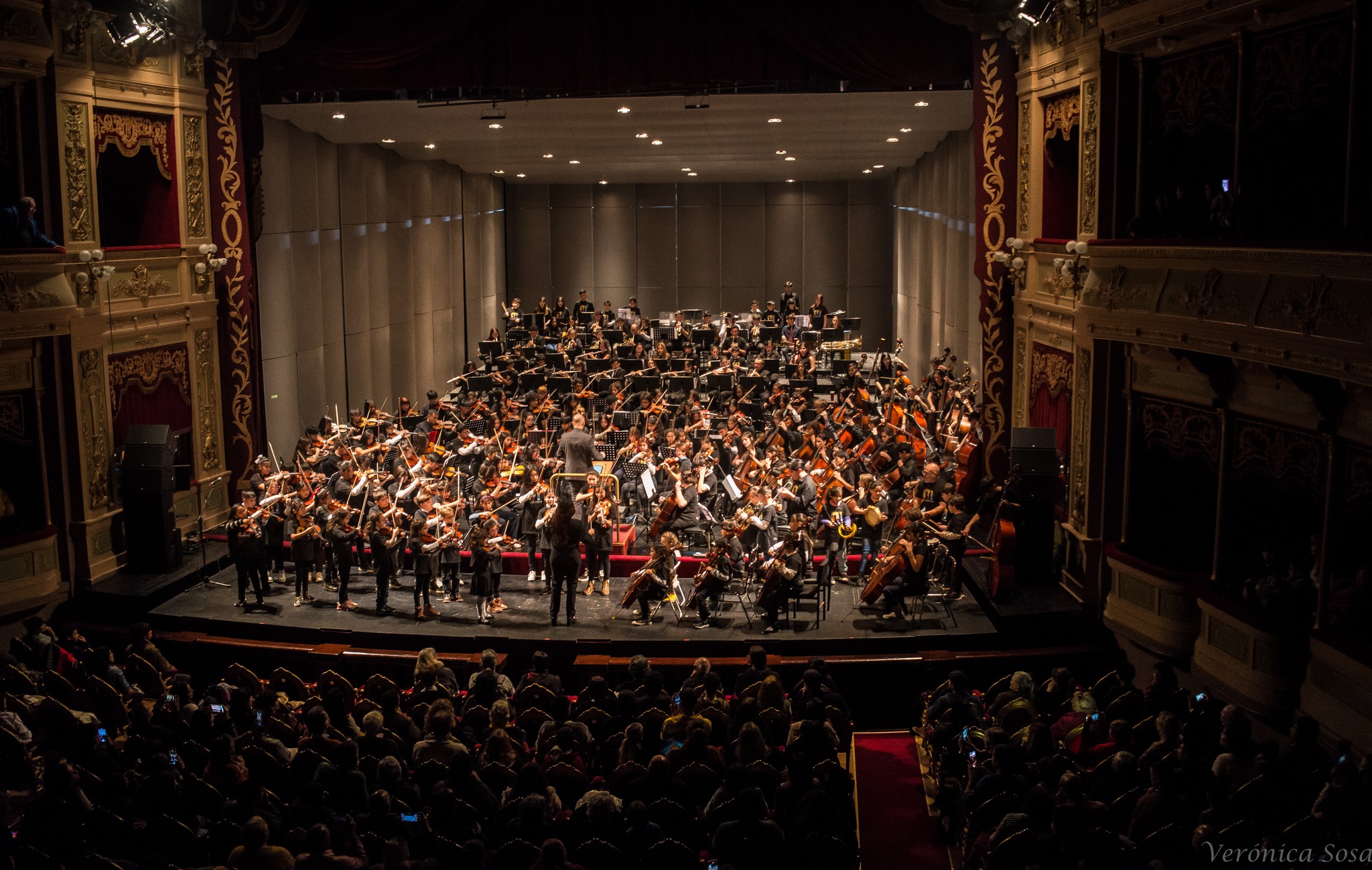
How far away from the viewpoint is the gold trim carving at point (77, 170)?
12.1 meters

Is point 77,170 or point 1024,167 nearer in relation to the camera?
point 77,170

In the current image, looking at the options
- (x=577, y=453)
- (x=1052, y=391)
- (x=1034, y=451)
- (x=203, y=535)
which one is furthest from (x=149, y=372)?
(x=1052, y=391)

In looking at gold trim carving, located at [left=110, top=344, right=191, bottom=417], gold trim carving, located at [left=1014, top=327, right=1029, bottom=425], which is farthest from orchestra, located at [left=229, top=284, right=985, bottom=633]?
gold trim carving, located at [left=110, top=344, right=191, bottom=417]

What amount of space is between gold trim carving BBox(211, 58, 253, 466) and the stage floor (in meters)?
2.95

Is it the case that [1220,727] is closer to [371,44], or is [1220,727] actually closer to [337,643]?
[337,643]

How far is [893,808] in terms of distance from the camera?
29.3 ft

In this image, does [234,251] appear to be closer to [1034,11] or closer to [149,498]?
[149,498]

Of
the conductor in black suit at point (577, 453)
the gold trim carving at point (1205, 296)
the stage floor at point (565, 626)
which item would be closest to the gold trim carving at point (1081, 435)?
the stage floor at point (565, 626)

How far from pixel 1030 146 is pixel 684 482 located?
5172mm

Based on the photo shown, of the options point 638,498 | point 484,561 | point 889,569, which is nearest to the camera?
point 889,569

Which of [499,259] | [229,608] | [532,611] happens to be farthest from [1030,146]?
[499,259]

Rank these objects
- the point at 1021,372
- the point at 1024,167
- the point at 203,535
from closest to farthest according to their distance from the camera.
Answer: the point at 1024,167 → the point at 1021,372 → the point at 203,535

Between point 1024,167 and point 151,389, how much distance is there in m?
10.2

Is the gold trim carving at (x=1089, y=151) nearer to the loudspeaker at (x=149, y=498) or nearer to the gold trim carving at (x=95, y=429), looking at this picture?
the loudspeaker at (x=149, y=498)
